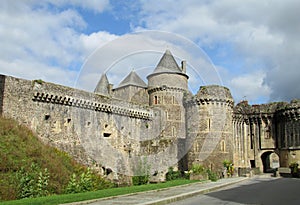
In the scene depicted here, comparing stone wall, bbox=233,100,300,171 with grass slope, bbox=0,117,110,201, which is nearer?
grass slope, bbox=0,117,110,201

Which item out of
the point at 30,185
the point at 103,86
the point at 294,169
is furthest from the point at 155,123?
the point at 30,185

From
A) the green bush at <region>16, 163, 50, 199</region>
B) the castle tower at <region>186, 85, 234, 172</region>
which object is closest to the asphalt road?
the green bush at <region>16, 163, 50, 199</region>

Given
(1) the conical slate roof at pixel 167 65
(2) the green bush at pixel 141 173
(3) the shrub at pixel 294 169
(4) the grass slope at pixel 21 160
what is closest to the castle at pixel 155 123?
(1) the conical slate roof at pixel 167 65

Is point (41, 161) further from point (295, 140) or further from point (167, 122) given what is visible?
point (295, 140)

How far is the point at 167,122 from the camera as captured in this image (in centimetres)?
3312

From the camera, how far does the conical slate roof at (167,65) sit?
35119mm

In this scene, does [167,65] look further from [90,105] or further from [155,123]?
[90,105]

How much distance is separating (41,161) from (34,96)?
555 centimetres

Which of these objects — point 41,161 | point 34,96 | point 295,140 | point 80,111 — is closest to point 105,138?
point 80,111

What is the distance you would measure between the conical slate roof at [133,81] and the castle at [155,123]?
0.46 ft

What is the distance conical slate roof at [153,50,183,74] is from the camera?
35.1 meters

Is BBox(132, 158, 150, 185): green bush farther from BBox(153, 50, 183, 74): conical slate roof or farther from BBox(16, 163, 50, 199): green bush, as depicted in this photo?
BBox(16, 163, 50, 199): green bush

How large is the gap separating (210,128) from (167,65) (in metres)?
9.93

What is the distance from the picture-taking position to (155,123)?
3219cm
